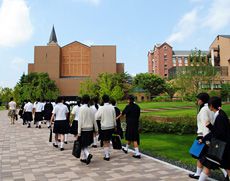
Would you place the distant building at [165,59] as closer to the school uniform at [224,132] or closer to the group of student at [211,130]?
the group of student at [211,130]

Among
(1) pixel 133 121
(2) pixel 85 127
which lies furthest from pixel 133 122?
(2) pixel 85 127

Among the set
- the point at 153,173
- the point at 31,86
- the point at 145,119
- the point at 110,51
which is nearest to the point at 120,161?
the point at 153,173

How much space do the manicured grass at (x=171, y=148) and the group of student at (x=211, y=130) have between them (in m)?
2.05

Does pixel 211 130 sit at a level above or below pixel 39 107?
below

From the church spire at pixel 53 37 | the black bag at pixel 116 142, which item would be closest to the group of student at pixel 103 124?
the black bag at pixel 116 142

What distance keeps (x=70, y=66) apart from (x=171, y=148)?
210 feet

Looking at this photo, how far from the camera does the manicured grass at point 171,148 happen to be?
7862mm

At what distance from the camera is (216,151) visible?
450 centimetres

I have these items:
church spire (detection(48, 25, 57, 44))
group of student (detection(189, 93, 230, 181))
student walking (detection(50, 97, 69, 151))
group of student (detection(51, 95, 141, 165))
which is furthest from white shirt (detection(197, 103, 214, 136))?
church spire (detection(48, 25, 57, 44))

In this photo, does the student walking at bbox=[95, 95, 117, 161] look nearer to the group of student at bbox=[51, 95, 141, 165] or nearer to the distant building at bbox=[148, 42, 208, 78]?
the group of student at bbox=[51, 95, 141, 165]

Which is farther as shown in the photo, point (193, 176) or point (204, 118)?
point (193, 176)

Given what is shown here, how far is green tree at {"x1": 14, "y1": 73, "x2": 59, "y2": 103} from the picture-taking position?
2202 inches

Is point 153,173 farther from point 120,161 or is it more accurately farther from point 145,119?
point 145,119

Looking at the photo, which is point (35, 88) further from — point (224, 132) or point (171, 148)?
point (224, 132)
